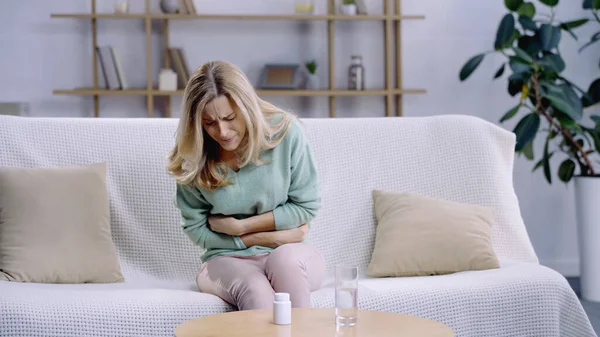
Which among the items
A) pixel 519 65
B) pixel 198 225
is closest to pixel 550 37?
pixel 519 65

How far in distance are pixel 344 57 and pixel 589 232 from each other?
65.7 inches

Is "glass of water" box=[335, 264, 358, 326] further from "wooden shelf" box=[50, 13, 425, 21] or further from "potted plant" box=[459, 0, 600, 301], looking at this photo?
"wooden shelf" box=[50, 13, 425, 21]

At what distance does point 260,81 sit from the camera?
471 cm

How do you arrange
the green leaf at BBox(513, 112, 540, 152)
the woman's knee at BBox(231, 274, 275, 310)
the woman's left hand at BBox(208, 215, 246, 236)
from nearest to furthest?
the woman's knee at BBox(231, 274, 275, 310)
the woman's left hand at BBox(208, 215, 246, 236)
the green leaf at BBox(513, 112, 540, 152)

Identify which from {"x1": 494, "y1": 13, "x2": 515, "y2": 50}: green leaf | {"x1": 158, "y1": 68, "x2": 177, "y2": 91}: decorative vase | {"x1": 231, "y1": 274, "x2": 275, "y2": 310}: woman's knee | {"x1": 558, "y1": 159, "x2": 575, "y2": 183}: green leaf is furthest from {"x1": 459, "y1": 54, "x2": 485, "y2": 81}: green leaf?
{"x1": 231, "y1": 274, "x2": 275, "y2": 310}: woman's knee

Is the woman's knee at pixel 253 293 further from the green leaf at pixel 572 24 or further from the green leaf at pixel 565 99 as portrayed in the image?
the green leaf at pixel 572 24

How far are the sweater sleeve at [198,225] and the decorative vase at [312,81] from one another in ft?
7.91

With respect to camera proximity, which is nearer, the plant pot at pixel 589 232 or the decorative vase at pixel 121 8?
the plant pot at pixel 589 232

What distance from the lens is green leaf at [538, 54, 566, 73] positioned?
13.3 feet

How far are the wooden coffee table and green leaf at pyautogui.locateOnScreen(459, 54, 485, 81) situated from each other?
8.98 ft

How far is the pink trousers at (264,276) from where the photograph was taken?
Answer: 208cm

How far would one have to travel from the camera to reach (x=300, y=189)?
2400 millimetres

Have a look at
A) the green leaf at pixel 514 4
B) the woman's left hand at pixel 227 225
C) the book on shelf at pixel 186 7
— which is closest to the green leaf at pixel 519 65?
the green leaf at pixel 514 4

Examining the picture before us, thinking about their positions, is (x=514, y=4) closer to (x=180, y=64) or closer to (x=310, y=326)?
(x=180, y=64)
